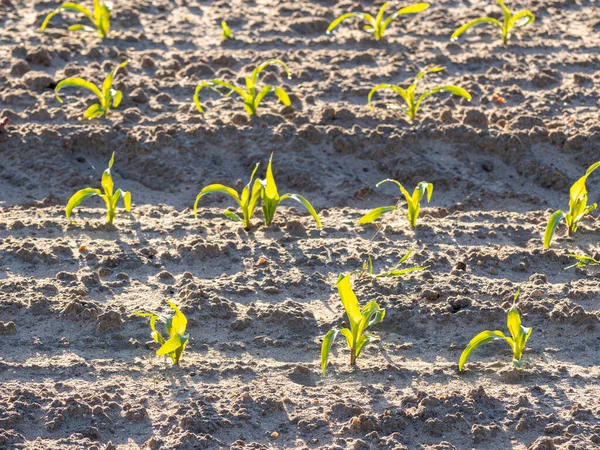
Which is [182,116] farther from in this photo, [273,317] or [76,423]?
[76,423]

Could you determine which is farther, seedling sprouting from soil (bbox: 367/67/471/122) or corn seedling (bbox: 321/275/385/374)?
seedling sprouting from soil (bbox: 367/67/471/122)

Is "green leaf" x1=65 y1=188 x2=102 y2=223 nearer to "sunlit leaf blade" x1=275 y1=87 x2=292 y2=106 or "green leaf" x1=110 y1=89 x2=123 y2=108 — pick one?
"green leaf" x1=110 y1=89 x2=123 y2=108

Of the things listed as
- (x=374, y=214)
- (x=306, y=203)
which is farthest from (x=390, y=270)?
(x=306, y=203)

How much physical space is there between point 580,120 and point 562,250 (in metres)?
1.09

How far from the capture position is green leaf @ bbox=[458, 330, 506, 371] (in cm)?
284

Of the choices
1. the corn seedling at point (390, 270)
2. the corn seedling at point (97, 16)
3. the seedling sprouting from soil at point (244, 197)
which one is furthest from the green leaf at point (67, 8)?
the corn seedling at point (390, 270)

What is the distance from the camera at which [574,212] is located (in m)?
3.62

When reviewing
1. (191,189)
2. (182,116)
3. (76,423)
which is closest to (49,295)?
(76,423)

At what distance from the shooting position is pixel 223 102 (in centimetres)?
460

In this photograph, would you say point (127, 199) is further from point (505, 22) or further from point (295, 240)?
point (505, 22)

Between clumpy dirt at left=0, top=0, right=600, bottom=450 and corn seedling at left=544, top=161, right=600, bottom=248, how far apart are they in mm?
60

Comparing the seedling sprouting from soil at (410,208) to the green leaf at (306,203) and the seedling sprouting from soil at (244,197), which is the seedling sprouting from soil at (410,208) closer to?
the green leaf at (306,203)

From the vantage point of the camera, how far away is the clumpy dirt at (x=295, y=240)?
2.73 meters

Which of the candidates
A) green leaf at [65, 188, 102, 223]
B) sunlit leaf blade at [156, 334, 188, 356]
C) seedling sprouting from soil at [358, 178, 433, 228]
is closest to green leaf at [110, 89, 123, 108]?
green leaf at [65, 188, 102, 223]
